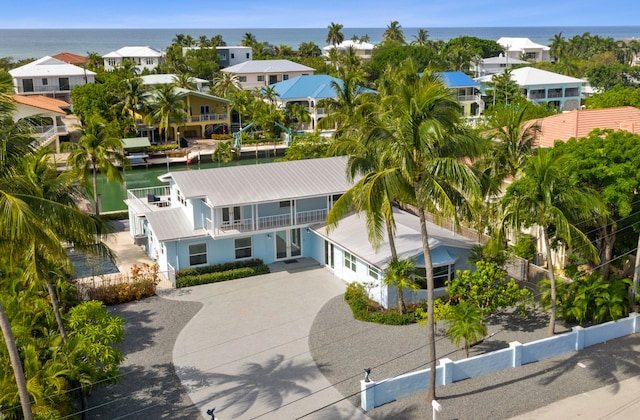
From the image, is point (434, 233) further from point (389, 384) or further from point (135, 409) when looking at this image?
point (135, 409)

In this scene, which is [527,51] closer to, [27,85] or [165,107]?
[165,107]

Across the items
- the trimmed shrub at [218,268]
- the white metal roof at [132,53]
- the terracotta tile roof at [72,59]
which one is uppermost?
the white metal roof at [132,53]

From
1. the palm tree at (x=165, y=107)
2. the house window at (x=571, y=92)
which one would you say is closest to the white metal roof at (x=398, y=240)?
the palm tree at (x=165, y=107)

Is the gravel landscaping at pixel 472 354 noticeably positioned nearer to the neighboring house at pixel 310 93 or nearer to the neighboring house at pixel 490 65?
the neighboring house at pixel 310 93

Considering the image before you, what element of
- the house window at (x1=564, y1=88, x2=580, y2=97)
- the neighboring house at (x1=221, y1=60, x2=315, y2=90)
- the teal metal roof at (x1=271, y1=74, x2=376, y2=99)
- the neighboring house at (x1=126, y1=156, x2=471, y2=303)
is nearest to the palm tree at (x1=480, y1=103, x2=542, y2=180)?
the neighboring house at (x1=126, y1=156, x2=471, y2=303)

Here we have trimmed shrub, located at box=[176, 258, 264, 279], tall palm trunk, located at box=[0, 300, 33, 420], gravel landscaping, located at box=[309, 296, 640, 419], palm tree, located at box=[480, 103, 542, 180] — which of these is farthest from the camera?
palm tree, located at box=[480, 103, 542, 180]

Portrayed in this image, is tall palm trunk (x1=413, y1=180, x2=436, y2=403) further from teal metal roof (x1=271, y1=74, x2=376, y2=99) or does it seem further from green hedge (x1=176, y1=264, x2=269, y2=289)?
teal metal roof (x1=271, y1=74, x2=376, y2=99)
